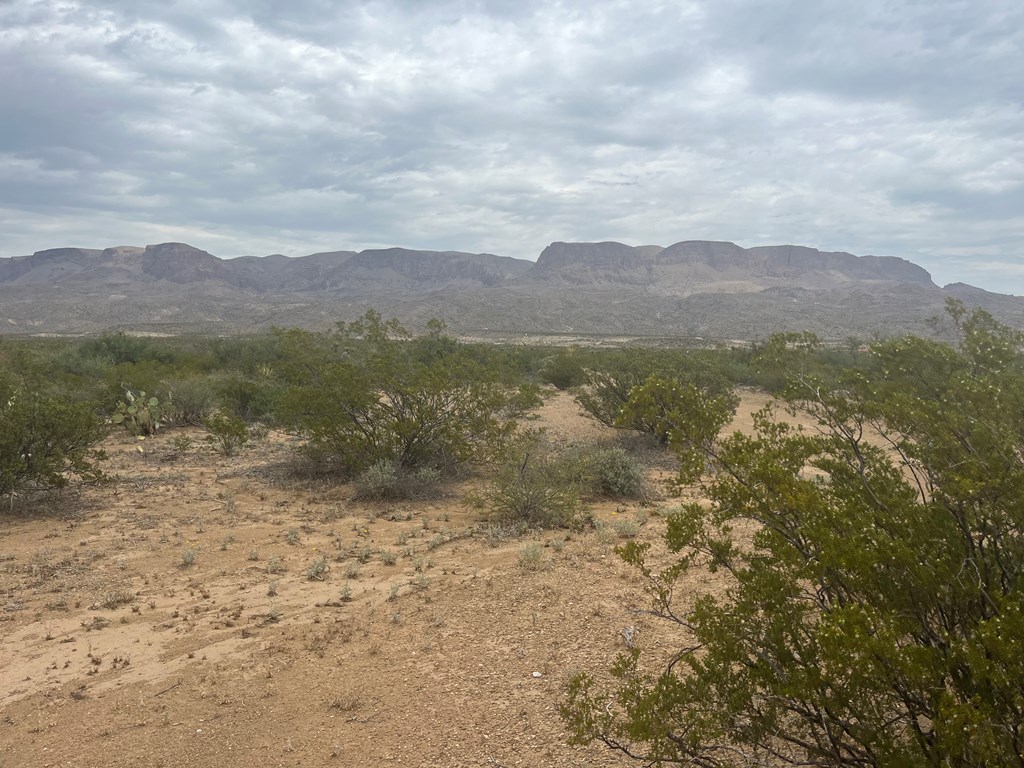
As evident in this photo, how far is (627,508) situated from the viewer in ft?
32.3

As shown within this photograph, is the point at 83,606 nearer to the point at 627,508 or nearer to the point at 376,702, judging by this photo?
the point at 376,702

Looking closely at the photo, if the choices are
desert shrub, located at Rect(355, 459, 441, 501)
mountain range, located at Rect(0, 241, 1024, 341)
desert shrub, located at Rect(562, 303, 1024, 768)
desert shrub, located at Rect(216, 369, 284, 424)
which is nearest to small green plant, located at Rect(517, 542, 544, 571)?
desert shrub, located at Rect(562, 303, 1024, 768)

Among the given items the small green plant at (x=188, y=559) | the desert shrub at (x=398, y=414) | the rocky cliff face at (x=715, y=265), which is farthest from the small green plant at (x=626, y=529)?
the rocky cliff face at (x=715, y=265)

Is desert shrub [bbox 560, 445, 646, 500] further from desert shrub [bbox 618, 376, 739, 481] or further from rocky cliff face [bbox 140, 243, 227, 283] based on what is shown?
rocky cliff face [bbox 140, 243, 227, 283]

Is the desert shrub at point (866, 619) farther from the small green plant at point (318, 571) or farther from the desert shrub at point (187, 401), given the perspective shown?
the desert shrub at point (187, 401)

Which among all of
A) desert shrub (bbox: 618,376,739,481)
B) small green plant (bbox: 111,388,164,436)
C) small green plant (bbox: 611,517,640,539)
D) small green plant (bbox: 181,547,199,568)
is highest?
desert shrub (bbox: 618,376,739,481)

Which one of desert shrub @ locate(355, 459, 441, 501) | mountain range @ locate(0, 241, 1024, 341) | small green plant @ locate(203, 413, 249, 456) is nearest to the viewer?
desert shrub @ locate(355, 459, 441, 501)

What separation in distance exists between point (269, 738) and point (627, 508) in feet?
21.7

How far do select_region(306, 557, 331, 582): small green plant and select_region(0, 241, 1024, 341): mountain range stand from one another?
2957 cm

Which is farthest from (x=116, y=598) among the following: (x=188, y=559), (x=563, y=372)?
(x=563, y=372)

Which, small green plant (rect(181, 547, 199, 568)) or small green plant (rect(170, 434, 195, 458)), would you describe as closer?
small green plant (rect(181, 547, 199, 568))

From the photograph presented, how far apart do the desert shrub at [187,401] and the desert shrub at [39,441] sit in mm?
6469

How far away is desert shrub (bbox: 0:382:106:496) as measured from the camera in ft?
31.1

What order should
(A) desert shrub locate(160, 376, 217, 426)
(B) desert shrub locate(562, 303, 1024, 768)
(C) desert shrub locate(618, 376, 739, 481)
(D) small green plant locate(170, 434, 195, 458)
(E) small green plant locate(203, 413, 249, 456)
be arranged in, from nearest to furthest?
(B) desert shrub locate(562, 303, 1024, 768) < (C) desert shrub locate(618, 376, 739, 481) < (E) small green plant locate(203, 413, 249, 456) < (D) small green plant locate(170, 434, 195, 458) < (A) desert shrub locate(160, 376, 217, 426)
